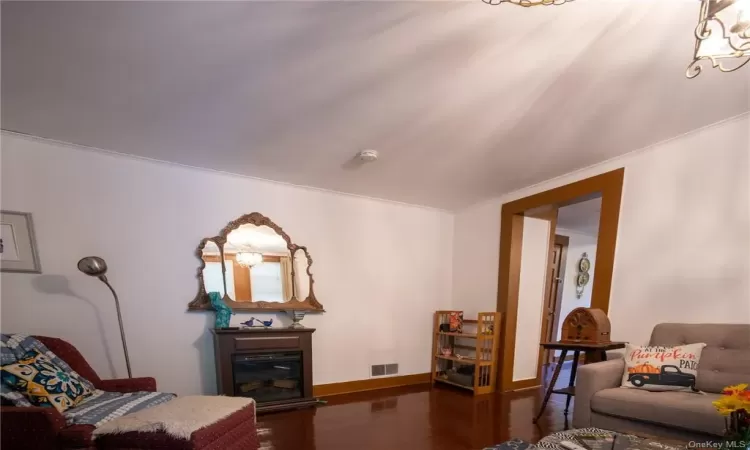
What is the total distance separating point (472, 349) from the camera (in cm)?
414

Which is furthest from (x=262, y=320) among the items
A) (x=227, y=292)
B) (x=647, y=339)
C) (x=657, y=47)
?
(x=657, y=47)

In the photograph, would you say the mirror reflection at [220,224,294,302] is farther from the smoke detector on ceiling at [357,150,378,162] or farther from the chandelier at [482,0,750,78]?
the chandelier at [482,0,750,78]

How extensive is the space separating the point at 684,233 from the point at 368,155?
2.39m

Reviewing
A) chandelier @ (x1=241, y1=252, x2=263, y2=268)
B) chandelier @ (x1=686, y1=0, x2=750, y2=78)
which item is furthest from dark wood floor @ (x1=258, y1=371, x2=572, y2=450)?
chandelier @ (x1=686, y1=0, x2=750, y2=78)

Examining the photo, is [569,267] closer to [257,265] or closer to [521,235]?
[521,235]

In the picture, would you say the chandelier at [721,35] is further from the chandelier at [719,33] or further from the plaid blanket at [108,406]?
the plaid blanket at [108,406]

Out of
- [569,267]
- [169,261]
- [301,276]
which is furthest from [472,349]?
[169,261]

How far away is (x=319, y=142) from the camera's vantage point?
2.74 m

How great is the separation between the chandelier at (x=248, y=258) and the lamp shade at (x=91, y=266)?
1048 mm

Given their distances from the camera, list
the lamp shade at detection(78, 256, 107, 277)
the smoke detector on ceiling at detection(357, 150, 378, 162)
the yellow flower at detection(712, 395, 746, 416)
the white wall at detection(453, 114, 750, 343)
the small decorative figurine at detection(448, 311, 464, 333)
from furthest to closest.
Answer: the small decorative figurine at detection(448, 311, 464, 333) < the smoke detector on ceiling at detection(357, 150, 378, 162) < the lamp shade at detection(78, 256, 107, 277) < the white wall at detection(453, 114, 750, 343) < the yellow flower at detection(712, 395, 746, 416)

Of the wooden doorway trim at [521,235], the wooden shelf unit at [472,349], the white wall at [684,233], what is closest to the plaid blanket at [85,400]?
the wooden shelf unit at [472,349]

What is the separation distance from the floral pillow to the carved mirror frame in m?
1.07

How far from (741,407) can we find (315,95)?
→ 2.28 meters

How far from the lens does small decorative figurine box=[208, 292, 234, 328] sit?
10.00ft
